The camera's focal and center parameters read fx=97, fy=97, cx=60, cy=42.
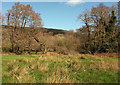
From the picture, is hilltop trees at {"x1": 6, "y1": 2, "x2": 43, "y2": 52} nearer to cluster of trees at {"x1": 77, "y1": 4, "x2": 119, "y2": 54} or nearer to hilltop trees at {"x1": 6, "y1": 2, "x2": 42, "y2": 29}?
hilltop trees at {"x1": 6, "y1": 2, "x2": 42, "y2": 29}

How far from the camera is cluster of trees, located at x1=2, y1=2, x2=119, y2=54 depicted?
10719 mm

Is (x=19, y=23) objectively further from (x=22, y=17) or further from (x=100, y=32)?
(x=100, y=32)

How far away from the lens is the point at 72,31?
15.2m

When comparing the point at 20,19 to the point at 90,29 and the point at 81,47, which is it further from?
the point at 90,29

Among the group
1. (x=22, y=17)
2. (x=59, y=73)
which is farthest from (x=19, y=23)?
(x=59, y=73)

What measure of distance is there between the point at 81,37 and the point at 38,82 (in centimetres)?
1257

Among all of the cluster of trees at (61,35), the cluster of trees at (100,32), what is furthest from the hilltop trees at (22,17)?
the cluster of trees at (100,32)

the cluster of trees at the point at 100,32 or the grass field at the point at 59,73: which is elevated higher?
the cluster of trees at the point at 100,32

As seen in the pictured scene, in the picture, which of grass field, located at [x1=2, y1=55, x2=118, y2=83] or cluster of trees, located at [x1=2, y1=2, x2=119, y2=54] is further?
cluster of trees, located at [x1=2, y1=2, x2=119, y2=54]

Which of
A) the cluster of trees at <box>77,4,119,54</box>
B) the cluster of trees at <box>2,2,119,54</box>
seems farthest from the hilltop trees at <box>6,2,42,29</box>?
the cluster of trees at <box>77,4,119,54</box>

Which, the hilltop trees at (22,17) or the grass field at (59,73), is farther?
the hilltop trees at (22,17)

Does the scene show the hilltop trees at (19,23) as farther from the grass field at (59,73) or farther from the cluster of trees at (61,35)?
the grass field at (59,73)

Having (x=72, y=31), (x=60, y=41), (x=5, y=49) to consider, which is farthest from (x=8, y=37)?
(x=72, y=31)

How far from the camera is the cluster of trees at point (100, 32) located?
519 inches
